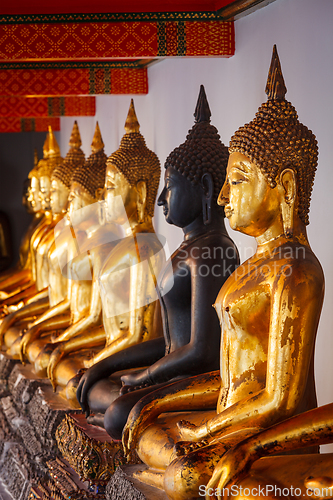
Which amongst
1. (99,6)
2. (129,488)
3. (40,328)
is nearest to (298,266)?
(129,488)

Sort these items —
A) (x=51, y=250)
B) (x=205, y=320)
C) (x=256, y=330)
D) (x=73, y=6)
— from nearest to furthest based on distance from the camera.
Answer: (x=256, y=330) → (x=205, y=320) → (x=73, y=6) → (x=51, y=250)

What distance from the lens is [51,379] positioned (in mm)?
4258

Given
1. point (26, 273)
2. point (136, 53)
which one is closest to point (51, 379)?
point (136, 53)

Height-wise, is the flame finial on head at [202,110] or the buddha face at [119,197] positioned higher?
the flame finial on head at [202,110]

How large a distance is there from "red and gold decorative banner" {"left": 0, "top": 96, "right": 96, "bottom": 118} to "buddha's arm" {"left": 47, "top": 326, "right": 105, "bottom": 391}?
133 inches

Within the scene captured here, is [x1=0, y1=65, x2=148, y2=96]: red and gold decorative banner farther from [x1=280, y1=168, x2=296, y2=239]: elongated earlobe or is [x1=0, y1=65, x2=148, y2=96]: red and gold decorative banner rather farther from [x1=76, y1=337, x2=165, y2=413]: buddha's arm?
[x1=280, y1=168, x2=296, y2=239]: elongated earlobe

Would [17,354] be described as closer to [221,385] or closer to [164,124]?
[164,124]

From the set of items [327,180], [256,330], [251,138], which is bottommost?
[256,330]

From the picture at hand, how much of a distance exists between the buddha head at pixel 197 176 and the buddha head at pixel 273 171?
0.61m

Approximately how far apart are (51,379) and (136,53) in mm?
2011

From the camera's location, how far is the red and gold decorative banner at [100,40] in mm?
3607
